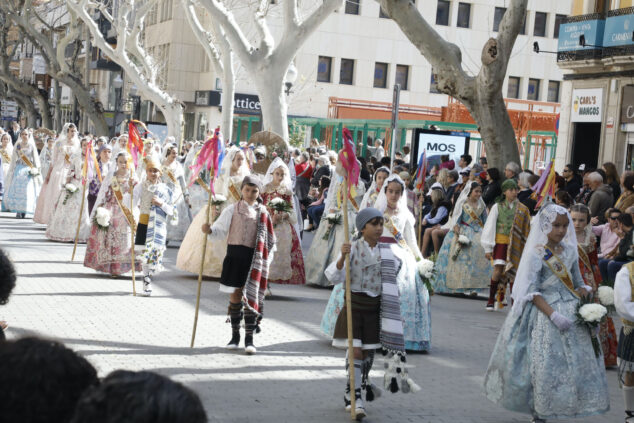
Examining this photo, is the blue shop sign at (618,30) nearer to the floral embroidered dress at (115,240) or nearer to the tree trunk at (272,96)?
the tree trunk at (272,96)

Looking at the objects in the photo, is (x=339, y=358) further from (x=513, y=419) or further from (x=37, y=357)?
(x=37, y=357)

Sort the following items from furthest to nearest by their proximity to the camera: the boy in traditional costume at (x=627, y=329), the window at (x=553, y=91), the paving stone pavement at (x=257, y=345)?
the window at (x=553, y=91) < the paving stone pavement at (x=257, y=345) < the boy in traditional costume at (x=627, y=329)

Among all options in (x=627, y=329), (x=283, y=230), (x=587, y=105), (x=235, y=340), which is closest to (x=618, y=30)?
(x=587, y=105)

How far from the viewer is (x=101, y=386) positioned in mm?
2143

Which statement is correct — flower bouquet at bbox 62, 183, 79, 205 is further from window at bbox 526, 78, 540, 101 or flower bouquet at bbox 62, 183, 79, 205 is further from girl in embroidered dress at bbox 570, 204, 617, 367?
window at bbox 526, 78, 540, 101

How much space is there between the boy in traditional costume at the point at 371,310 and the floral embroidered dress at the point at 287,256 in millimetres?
5949

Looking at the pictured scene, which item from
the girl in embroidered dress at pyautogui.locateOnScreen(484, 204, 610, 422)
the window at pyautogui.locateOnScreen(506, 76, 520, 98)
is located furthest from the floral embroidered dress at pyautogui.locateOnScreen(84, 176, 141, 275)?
the window at pyautogui.locateOnScreen(506, 76, 520, 98)

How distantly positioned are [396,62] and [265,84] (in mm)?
29028

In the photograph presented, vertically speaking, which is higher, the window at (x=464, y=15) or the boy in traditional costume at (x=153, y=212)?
the window at (x=464, y=15)

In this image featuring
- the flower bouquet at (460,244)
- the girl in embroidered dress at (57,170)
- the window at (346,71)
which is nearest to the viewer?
the flower bouquet at (460,244)

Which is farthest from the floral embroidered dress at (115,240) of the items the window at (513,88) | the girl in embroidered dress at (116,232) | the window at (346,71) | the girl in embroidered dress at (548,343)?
the window at (513,88)

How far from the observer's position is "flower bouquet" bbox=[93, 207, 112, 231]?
14.7m

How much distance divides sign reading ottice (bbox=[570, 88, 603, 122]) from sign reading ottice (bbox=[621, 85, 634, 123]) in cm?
105

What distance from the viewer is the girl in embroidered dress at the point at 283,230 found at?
542 inches
